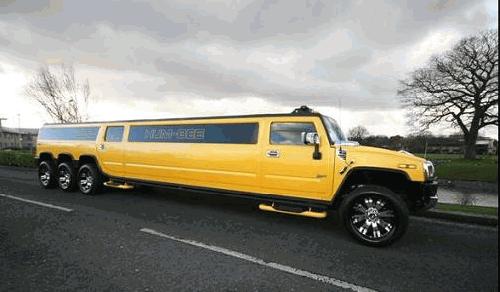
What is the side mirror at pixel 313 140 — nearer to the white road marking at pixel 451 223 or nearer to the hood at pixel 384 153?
the hood at pixel 384 153

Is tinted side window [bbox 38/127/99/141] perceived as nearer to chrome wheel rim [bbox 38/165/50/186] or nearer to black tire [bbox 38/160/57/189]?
black tire [bbox 38/160/57/189]

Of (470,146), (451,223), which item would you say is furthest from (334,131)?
(470,146)

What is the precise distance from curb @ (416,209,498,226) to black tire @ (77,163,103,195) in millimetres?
8031

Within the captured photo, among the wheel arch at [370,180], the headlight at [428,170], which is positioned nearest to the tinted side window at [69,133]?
the wheel arch at [370,180]

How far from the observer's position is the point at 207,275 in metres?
3.77

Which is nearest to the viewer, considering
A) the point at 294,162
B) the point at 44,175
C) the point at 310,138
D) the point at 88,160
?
the point at 310,138

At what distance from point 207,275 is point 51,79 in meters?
28.2

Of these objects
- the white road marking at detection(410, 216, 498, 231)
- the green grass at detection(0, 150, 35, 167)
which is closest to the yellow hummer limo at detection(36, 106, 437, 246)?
the white road marking at detection(410, 216, 498, 231)

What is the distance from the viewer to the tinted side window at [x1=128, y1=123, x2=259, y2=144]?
6280 mm

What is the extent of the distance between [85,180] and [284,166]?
20.4 feet

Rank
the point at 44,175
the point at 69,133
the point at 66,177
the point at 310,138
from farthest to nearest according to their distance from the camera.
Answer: the point at 44,175 < the point at 69,133 < the point at 66,177 < the point at 310,138

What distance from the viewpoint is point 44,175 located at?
10.1 meters

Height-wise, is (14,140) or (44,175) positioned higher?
(14,140)

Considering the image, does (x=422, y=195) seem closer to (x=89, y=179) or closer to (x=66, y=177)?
(x=89, y=179)
